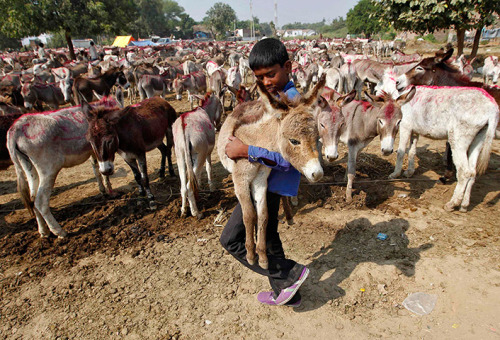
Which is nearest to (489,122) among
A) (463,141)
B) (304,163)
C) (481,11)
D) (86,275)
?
(463,141)

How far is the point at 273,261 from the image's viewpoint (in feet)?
9.26

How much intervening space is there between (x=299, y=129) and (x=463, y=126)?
419cm

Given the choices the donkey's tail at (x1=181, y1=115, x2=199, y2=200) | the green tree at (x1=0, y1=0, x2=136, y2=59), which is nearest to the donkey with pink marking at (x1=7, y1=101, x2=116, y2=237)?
the donkey's tail at (x1=181, y1=115, x2=199, y2=200)

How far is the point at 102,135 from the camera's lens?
14.7ft

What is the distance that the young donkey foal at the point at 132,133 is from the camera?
177 inches

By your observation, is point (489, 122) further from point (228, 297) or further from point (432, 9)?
point (432, 9)

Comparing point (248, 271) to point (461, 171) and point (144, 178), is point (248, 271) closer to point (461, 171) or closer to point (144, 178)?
point (144, 178)

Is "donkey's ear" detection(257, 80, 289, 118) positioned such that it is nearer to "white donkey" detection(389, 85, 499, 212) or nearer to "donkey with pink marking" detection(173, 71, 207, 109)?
"white donkey" detection(389, 85, 499, 212)

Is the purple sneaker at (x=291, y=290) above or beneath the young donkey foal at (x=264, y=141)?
beneath

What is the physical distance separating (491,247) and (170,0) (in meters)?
177

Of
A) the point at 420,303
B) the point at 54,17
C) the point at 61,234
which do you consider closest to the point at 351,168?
the point at 420,303

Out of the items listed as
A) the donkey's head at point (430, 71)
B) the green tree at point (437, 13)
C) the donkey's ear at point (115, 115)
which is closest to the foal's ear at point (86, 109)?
the donkey's ear at point (115, 115)

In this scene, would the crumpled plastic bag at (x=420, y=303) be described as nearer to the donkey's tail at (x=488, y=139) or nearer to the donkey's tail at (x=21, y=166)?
the donkey's tail at (x=488, y=139)

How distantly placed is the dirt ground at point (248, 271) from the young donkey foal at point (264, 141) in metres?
1.11
